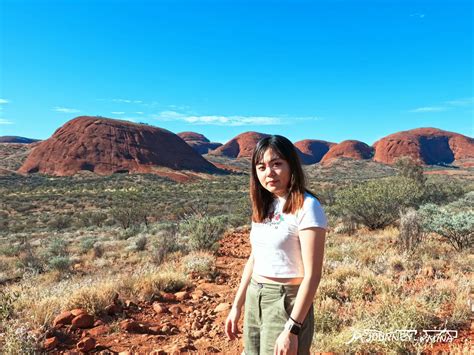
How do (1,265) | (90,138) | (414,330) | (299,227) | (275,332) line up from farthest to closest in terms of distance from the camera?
(90,138) < (1,265) < (414,330) < (275,332) < (299,227)

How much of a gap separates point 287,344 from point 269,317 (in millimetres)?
190

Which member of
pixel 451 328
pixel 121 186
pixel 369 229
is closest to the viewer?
pixel 451 328

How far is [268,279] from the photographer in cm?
170

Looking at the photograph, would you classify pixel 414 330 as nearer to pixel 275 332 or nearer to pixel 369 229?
pixel 275 332

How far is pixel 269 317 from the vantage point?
1.65m

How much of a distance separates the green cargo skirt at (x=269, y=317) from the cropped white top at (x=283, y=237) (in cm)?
9

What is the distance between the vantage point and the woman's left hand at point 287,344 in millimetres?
1480

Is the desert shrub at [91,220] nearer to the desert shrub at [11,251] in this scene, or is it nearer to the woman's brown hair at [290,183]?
the desert shrub at [11,251]

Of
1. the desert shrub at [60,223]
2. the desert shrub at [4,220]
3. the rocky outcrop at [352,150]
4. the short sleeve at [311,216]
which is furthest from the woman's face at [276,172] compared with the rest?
the rocky outcrop at [352,150]

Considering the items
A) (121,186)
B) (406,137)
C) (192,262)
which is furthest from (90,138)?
(406,137)

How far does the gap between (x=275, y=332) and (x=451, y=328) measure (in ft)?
8.70

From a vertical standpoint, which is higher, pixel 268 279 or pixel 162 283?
pixel 268 279

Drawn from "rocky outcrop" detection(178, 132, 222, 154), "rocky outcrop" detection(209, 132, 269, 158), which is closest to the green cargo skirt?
"rocky outcrop" detection(209, 132, 269, 158)

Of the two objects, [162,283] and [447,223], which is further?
[447,223]
